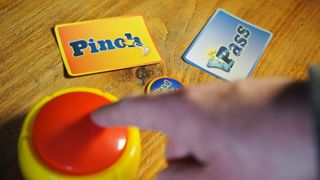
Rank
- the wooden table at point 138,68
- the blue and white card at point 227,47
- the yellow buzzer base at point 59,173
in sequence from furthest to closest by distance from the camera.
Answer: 1. the blue and white card at point 227,47
2. the wooden table at point 138,68
3. the yellow buzzer base at point 59,173

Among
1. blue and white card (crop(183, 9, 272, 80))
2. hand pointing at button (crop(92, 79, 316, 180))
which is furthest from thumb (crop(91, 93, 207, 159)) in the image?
blue and white card (crop(183, 9, 272, 80))

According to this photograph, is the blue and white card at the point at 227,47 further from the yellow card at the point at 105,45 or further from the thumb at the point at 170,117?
the thumb at the point at 170,117

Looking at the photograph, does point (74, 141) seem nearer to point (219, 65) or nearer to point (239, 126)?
point (239, 126)

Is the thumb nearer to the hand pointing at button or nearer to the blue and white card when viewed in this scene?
the hand pointing at button

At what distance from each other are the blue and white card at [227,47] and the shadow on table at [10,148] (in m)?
0.29

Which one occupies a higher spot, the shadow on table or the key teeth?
the key teeth

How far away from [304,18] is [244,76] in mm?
214

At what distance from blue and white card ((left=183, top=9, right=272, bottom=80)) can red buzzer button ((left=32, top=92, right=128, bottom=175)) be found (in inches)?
9.9

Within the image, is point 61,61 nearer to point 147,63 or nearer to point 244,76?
point 147,63

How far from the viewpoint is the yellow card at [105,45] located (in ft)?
2.05

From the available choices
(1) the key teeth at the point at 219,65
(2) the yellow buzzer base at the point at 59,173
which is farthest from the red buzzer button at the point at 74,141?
(1) the key teeth at the point at 219,65

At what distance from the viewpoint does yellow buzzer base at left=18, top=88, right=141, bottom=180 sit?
0.44m

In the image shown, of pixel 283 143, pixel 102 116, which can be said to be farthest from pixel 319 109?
pixel 102 116

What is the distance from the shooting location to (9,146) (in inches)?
20.4
